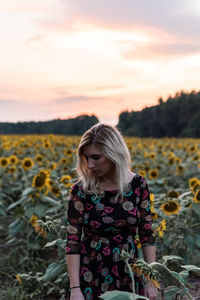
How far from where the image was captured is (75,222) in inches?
91.5

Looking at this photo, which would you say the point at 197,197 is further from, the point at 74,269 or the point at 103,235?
the point at 74,269

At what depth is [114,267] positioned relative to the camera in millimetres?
2303

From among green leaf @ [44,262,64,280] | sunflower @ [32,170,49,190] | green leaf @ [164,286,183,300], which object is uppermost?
sunflower @ [32,170,49,190]

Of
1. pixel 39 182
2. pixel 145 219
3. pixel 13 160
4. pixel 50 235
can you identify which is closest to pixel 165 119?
pixel 13 160

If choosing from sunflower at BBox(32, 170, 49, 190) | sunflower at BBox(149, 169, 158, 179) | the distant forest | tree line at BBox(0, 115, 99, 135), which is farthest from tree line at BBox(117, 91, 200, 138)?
sunflower at BBox(32, 170, 49, 190)

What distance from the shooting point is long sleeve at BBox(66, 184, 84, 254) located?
2.31 metres

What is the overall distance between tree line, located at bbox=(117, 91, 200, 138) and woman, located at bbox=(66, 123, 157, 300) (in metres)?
36.4

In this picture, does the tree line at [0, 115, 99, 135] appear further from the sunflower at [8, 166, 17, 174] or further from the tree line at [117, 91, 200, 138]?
the sunflower at [8, 166, 17, 174]

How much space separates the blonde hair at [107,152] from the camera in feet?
7.38

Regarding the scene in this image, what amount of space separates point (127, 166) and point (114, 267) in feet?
1.70

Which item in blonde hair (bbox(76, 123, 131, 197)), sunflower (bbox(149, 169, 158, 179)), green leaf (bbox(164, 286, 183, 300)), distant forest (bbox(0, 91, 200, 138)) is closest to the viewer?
green leaf (bbox(164, 286, 183, 300))

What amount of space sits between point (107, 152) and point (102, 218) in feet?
1.12

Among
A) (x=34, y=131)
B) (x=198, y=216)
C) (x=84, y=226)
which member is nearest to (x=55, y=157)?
(x=198, y=216)

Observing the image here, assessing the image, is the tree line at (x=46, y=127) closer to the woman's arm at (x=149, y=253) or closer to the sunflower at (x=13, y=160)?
Answer: the sunflower at (x=13, y=160)
